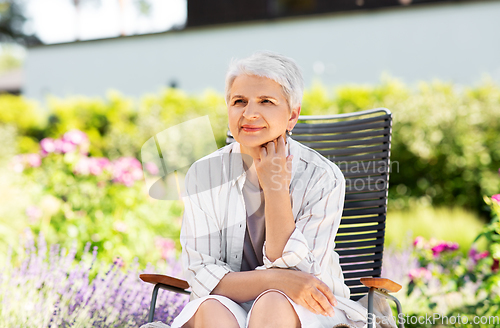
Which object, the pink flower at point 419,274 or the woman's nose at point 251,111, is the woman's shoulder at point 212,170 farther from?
the pink flower at point 419,274

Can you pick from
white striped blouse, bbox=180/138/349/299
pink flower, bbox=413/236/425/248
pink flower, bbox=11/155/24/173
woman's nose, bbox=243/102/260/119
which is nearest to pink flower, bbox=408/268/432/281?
pink flower, bbox=413/236/425/248

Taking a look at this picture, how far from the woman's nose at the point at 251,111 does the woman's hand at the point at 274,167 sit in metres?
0.15

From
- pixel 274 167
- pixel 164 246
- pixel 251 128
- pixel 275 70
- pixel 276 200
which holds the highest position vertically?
pixel 275 70

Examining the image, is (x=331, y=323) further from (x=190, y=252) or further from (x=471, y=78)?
(x=471, y=78)

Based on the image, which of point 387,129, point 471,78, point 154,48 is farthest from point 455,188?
point 154,48

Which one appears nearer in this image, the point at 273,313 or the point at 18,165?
the point at 273,313

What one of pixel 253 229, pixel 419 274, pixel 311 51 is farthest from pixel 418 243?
pixel 311 51

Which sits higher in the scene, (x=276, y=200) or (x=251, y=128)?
(x=251, y=128)

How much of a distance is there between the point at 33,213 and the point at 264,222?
9.27 feet

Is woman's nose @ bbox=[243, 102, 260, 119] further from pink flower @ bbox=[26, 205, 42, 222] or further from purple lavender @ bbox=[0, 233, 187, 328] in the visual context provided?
pink flower @ bbox=[26, 205, 42, 222]

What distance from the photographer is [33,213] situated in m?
3.90

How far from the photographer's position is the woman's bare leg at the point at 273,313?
153cm

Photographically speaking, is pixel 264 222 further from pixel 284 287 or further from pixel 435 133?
pixel 435 133

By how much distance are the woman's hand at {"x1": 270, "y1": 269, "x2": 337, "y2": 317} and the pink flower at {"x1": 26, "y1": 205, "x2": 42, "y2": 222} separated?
9.91 ft
